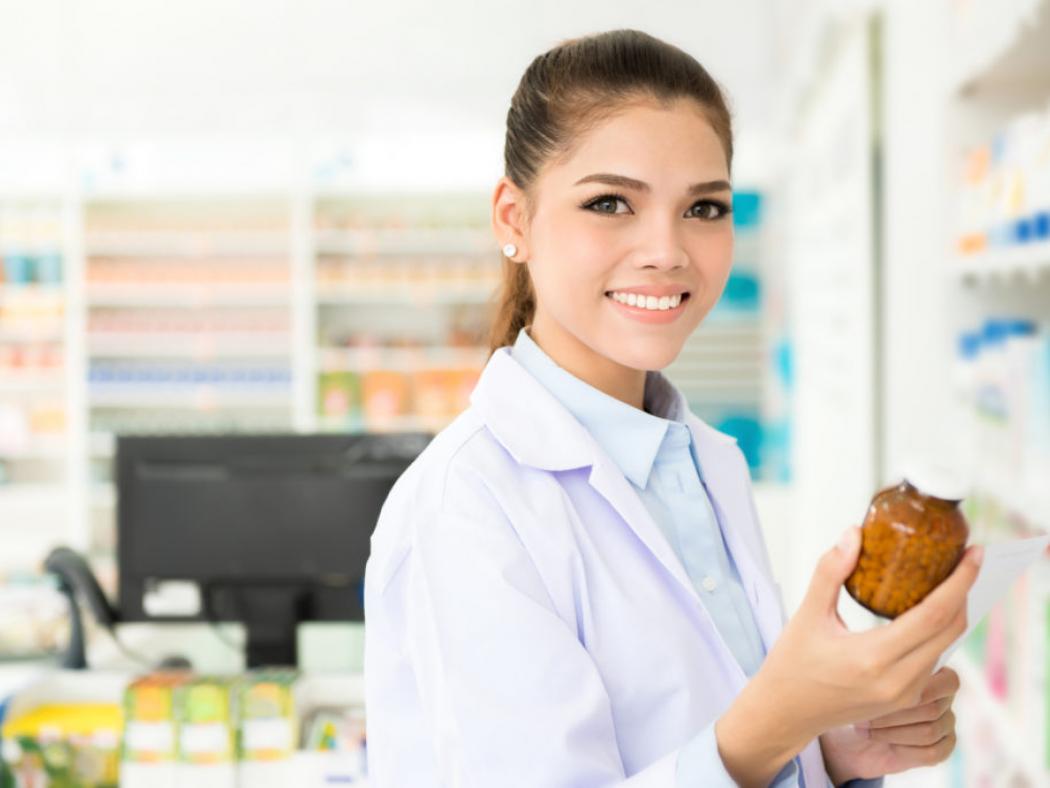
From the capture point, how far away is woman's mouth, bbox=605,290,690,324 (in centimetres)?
107

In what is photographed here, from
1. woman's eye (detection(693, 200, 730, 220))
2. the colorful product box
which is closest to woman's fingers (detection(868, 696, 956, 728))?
woman's eye (detection(693, 200, 730, 220))

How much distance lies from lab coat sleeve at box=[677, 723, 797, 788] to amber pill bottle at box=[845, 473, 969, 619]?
0.16 m

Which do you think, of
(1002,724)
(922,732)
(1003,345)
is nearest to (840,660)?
(922,732)

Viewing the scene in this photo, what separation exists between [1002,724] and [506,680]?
65.1 inches

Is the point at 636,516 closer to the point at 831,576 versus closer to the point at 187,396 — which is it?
the point at 831,576

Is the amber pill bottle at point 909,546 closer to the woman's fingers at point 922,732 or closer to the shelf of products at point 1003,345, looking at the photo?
the woman's fingers at point 922,732

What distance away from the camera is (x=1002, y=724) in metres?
2.28

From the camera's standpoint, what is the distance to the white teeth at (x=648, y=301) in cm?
107

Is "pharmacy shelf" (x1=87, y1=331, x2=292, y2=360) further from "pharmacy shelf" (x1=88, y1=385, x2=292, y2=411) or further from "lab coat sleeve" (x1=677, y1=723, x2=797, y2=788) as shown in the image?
"lab coat sleeve" (x1=677, y1=723, x2=797, y2=788)

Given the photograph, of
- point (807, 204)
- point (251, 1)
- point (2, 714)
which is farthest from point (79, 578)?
point (251, 1)

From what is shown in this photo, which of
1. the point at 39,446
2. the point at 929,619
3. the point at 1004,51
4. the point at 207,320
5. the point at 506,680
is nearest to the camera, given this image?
the point at 929,619

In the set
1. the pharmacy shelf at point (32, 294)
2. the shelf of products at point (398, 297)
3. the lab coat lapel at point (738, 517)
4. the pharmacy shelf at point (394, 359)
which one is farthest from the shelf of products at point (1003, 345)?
the pharmacy shelf at point (32, 294)

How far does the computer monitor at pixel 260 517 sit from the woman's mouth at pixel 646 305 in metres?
1.47

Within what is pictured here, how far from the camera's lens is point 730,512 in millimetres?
1212
